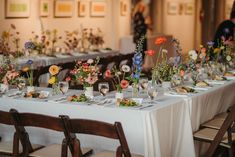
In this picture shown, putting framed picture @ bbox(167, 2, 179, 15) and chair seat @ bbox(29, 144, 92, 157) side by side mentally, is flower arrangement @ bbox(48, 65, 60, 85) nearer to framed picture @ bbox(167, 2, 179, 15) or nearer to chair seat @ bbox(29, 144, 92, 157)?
chair seat @ bbox(29, 144, 92, 157)

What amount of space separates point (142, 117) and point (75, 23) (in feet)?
23.9

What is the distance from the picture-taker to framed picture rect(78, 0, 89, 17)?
10828 mm

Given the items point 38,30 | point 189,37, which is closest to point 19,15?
point 38,30

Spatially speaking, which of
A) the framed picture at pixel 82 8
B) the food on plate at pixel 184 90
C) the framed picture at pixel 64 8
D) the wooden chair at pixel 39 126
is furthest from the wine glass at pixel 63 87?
the framed picture at pixel 82 8

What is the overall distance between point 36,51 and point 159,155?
16.6ft

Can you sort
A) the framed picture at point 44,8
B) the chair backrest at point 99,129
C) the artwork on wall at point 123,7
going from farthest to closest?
the artwork on wall at point 123,7 < the framed picture at point 44,8 < the chair backrest at point 99,129

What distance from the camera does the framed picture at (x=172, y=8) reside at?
49.0ft

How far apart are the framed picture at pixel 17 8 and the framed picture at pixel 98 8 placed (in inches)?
92.6

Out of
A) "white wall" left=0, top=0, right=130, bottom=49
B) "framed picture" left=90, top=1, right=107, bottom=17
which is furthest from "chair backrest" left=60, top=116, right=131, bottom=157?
"framed picture" left=90, top=1, right=107, bottom=17

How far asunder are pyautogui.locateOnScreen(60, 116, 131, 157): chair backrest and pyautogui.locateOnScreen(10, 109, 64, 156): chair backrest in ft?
0.22

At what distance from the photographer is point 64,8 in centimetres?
1034

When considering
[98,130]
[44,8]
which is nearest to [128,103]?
[98,130]

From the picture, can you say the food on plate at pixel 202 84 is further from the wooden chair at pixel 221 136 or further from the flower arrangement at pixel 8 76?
the flower arrangement at pixel 8 76

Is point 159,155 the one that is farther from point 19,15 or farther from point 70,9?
point 70,9
